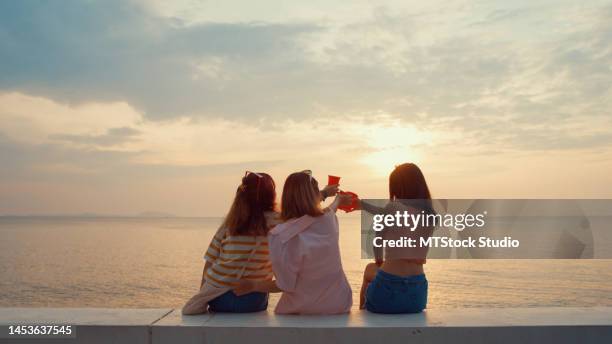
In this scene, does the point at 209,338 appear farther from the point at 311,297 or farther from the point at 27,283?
the point at 27,283

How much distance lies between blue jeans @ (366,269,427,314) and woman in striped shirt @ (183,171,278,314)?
826 millimetres

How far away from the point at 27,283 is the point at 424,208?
74.4 ft

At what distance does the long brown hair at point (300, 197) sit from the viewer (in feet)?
14.0

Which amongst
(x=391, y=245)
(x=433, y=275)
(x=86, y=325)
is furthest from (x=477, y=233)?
(x=433, y=275)

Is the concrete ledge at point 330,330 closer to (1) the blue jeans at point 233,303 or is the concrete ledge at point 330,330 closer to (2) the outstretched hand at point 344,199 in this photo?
(1) the blue jeans at point 233,303

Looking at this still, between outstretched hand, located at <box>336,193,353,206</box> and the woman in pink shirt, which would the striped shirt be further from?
outstretched hand, located at <box>336,193,353,206</box>

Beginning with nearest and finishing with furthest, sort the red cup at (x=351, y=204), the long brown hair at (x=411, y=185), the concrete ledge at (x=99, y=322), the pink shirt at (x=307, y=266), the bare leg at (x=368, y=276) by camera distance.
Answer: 1. the concrete ledge at (x=99, y=322)
2. the pink shirt at (x=307, y=266)
3. the long brown hair at (x=411, y=185)
4. the red cup at (x=351, y=204)
5. the bare leg at (x=368, y=276)

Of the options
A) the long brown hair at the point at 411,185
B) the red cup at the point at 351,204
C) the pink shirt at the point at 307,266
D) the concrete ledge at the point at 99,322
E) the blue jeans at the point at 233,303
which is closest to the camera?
the concrete ledge at the point at 99,322

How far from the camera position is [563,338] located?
3.52 m

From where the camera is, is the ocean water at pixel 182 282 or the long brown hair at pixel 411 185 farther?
the ocean water at pixel 182 282

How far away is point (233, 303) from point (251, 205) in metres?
0.74

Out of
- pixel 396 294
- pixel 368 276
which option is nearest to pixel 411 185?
pixel 396 294

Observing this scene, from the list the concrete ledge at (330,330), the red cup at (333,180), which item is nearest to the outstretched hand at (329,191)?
the red cup at (333,180)

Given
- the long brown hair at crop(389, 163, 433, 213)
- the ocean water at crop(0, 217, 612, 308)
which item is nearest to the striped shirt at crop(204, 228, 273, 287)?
the long brown hair at crop(389, 163, 433, 213)
